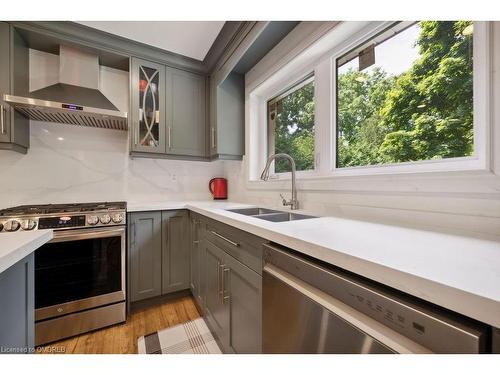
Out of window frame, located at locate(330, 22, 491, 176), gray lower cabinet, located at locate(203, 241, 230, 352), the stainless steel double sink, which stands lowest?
gray lower cabinet, located at locate(203, 241, 230, 352)

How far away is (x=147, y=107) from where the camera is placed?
2.04m

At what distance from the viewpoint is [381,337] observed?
469 millimetres

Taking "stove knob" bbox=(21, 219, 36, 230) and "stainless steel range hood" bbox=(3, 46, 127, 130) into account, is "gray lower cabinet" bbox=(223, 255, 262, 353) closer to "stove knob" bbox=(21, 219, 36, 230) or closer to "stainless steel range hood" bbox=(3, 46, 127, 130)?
"stove knob" bbox=(21, 219, 36, 230)

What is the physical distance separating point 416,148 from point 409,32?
0.60 metres

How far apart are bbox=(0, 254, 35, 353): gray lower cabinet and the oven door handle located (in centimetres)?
87

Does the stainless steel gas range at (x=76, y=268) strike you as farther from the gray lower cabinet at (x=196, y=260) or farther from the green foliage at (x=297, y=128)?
the green foliage at (x=297, y=128)

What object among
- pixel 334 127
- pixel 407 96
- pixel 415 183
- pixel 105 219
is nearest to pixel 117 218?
pixel 105 219

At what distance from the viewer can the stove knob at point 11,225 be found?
1.33 metres

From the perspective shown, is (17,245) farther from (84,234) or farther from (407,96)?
(407,96)

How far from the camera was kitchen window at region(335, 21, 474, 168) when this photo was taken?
89cm

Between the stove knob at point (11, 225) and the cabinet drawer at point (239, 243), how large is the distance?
122 centimetres

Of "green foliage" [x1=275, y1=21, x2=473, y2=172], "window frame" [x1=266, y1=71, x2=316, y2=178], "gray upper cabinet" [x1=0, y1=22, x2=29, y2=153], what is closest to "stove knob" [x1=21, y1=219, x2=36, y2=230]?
"gray upper cabinet" [x1=0, y1=22, x2=29, y2=153]

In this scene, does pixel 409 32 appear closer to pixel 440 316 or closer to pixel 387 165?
pixel 387 165
